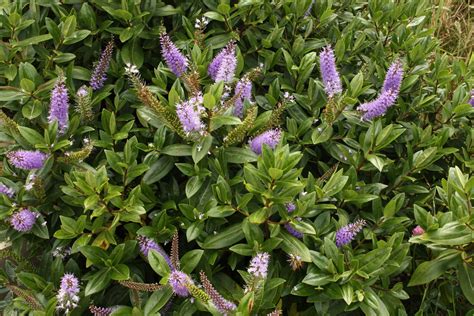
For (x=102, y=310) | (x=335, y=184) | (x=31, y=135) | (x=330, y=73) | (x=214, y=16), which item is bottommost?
(x=102, y=310)

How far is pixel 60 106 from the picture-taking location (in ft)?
6.65

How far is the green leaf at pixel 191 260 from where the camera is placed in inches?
74.4

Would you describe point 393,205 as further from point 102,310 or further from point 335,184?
point 102,310

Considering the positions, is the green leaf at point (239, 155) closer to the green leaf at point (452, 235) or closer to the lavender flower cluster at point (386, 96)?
the lavender flower cluster at point (386, 96)

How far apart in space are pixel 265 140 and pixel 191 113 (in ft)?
1.03

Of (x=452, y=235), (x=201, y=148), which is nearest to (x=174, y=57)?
(x=201, y=148)

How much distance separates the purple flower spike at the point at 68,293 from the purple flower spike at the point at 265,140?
31.8 inches

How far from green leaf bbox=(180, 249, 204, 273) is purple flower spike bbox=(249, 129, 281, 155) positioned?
44 cm

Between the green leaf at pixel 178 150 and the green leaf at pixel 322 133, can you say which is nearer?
the green leaf at pixel 178 150

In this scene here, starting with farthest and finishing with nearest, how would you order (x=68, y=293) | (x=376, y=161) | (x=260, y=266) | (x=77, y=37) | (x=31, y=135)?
(x=77, y=37)
(x=376, y=161)
(x=31, y=135)
(x=68, y=293)
(x=260, y=266)

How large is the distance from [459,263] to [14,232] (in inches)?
66.3

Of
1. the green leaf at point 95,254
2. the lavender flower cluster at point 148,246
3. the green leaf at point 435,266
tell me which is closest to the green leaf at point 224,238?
the lavender flower cluster at point 148,246

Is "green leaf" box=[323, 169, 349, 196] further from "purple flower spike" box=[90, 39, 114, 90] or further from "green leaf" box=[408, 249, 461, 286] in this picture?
"purple flower spike" box=[90, 39, 114, 90]

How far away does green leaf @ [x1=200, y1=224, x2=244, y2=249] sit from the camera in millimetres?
1954
